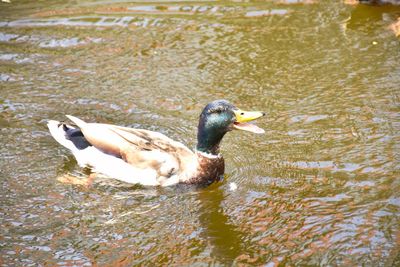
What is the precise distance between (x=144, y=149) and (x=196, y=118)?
4.53 ft

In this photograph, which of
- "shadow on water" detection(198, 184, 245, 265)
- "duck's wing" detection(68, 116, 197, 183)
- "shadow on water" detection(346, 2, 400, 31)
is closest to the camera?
"shadow on water" detection(198, 184, 245, 265)

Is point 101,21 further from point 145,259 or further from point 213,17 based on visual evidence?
point 145,259

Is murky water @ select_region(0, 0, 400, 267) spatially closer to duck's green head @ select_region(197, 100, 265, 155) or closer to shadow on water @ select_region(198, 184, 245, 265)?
shadow on water @ select_region(198, 184, 245, 265)

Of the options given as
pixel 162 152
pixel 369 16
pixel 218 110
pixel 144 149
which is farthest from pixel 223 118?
pixel 369 16

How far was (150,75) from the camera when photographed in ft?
32.2

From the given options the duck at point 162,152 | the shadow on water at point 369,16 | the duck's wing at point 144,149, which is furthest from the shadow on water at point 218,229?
the shadow on water at point 369,16

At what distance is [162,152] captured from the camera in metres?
7.44

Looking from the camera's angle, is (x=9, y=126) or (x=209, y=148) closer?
(x=209, y=148)

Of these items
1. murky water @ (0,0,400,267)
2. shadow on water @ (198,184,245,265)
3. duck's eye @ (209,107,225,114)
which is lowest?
shadow on water @ (198,184,245,265)

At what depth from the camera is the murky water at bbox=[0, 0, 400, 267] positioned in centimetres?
632

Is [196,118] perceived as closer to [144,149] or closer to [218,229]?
[144,149]

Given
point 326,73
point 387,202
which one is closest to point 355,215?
point 387,202

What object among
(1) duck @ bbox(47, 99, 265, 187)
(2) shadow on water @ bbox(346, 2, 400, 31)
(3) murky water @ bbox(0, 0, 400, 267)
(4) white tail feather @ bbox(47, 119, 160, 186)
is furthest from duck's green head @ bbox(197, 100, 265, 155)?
(2) shadow on water @ bbox(346, 2, 400, 31)

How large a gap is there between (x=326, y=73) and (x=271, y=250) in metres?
4.07
